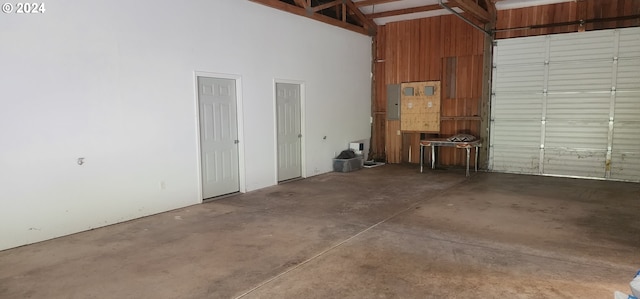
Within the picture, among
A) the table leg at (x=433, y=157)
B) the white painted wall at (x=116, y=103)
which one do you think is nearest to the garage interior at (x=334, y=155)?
the white painted wall at (x=116, y=103)

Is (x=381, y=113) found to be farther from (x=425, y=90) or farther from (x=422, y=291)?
(x=422, y=291)

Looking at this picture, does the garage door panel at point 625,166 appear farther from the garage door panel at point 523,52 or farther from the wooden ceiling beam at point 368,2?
the wooden ceiling beam at point 368,2

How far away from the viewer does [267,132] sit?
296 inches

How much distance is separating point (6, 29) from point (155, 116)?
189cm

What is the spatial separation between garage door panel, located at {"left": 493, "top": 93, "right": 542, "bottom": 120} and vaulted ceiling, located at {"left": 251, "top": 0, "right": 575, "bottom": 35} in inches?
67.7

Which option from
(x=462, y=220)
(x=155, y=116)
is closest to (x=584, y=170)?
(x=462, y=220)

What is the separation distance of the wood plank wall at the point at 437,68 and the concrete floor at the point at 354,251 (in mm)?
3237

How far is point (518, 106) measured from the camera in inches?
345

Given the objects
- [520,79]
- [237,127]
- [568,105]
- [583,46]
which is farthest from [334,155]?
[583,46]

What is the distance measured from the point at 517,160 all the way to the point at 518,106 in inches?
45.9

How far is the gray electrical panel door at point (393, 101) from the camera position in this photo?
10234 millimetres

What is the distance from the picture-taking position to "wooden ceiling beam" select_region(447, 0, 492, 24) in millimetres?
7506

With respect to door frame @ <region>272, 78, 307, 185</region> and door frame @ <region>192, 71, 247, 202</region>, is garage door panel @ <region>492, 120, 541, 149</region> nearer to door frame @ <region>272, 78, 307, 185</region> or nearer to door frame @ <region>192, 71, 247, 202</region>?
door frame @ <region>272, 78, 307, 185</region>

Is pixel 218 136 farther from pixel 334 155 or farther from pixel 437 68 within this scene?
pixel 437 68
